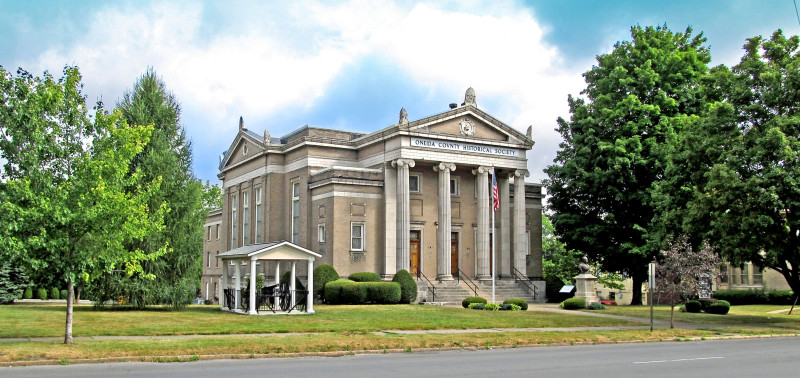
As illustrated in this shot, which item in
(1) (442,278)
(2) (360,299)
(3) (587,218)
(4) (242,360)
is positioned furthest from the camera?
(3) (587,218)

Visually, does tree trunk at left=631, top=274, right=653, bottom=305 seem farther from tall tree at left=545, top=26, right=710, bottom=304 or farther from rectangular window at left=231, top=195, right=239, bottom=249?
rectangular window at left=231, top=195, right=239, bottom=249

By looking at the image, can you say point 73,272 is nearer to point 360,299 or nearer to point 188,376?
point 188,376

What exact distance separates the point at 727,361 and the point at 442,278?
26238 millimetres

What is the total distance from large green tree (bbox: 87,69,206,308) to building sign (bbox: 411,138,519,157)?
45.7ft

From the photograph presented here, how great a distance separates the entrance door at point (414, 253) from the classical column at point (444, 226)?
5.84 ft

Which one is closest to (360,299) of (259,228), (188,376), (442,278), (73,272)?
(442,278)

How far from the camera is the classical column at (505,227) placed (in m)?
46.6

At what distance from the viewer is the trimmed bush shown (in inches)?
1529

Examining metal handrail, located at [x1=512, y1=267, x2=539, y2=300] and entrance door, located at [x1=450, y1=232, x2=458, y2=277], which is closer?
metal handrail, located at [x1=512, y1=267, x2=539, y2=300]

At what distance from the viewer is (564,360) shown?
17.6 metres

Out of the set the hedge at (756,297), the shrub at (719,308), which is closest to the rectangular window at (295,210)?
the shrub at (719,308)

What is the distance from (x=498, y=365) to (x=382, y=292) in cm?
2285

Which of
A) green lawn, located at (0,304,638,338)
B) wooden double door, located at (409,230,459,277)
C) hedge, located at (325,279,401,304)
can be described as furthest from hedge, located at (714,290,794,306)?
green lawn, located at (0,304,638,338)

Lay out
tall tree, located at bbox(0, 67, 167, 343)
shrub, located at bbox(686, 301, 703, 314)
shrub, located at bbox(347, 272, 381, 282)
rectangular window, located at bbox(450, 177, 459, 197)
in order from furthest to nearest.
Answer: rectangular window, located at bbox(450, 177, 459, 197) < shrub, located at bbox(347, 272, 381, 282) < shrub, located at bbox(686, 301, 703, 314) < tall tree, located at bbox(0, 67, 167, 343)
